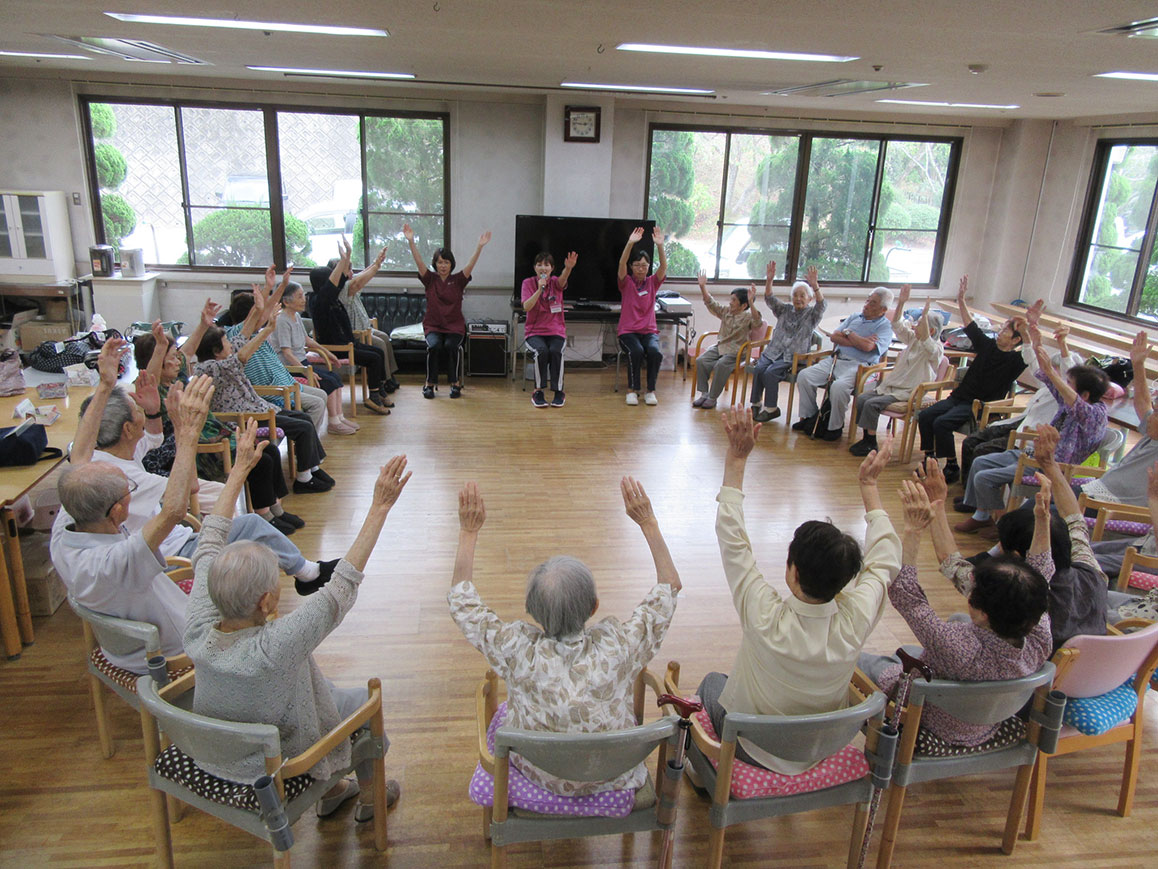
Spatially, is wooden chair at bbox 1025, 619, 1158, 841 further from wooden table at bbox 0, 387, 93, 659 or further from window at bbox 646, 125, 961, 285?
window at bbox 646, 125, 961, 285

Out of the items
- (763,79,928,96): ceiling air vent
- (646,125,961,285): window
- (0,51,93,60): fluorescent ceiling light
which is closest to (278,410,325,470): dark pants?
(0,51,93,60): fluorescent ceiling light

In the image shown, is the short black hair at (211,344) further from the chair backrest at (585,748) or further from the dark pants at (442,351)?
the chair backrest at (585,748)

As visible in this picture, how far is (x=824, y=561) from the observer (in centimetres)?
208

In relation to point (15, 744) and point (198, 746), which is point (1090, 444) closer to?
point (198, 746)

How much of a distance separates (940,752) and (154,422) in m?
3.73


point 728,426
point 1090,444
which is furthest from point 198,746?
point 1090,444

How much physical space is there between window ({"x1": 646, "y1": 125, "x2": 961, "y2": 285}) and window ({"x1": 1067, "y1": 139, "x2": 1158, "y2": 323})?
1513 millimetres

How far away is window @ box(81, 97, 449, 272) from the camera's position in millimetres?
8406

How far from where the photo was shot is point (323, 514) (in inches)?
196

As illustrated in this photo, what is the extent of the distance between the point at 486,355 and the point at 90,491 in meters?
6.14

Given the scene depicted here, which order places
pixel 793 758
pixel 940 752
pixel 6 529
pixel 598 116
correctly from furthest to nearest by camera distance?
pixel 598 116 → pixel 6 529 → pixel 940 752 → pixel 793 758

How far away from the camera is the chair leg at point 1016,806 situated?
251 cm

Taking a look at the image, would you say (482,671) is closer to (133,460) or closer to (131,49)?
(133,460)

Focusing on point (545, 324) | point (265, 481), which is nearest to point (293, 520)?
point (265, 481)
